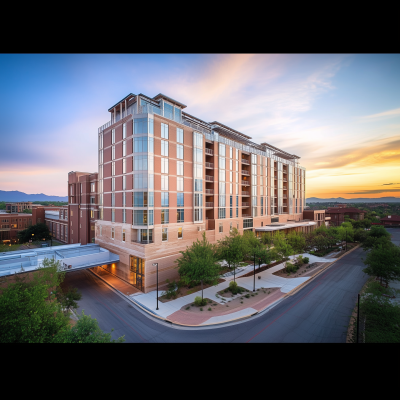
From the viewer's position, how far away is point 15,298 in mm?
9008

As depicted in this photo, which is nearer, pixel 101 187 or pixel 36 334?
pixel 36 334

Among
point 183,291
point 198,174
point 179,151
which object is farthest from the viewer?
point 198,174

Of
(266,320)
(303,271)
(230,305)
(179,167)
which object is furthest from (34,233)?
(303,271)

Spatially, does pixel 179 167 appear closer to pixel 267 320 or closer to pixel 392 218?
pixel 267 320

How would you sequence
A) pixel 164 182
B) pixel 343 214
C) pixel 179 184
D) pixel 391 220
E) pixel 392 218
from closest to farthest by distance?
1. pixel 164 182
2. pixel 179 184
3. pixel 392 218
4. pixel 391 220
5. pixel 343 214

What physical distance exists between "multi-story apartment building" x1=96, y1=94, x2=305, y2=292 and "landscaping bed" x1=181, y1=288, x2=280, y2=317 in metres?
7.00

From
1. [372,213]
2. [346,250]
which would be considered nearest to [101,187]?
[346,250]

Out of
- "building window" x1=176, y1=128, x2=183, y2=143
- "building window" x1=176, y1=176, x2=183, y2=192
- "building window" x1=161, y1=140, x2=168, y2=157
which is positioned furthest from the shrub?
"building window" x1=176, y1=128, x2=183, y2=143

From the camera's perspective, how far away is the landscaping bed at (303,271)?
27.4 meters

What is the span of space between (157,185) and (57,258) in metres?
15.1

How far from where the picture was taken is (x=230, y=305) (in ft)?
63.4
